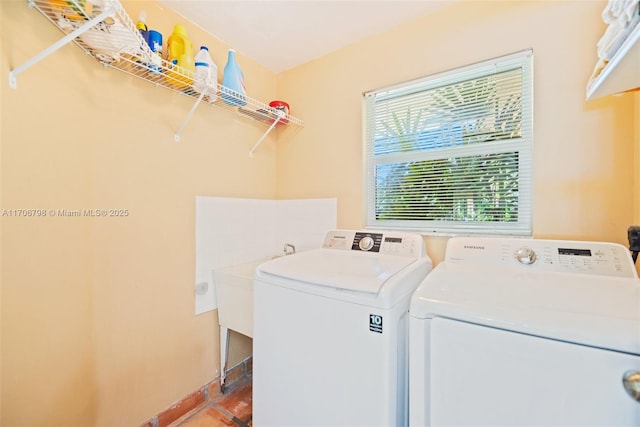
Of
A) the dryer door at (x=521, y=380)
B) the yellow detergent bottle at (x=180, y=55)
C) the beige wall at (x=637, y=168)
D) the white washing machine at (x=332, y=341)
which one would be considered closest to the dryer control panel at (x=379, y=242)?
the white washing machine at (x=332, y=341)

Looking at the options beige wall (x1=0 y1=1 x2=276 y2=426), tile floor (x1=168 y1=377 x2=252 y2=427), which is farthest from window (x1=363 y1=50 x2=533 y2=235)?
tile floor (x1=168 y1=377 x2=252 y2=427)

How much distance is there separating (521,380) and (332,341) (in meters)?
0.59

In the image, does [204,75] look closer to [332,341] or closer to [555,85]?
[332,341]

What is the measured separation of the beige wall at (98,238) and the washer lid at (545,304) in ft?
4.61

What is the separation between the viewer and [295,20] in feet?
5.52

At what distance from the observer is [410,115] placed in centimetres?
178

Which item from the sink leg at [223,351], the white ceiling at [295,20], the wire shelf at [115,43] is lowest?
the sink leg at [223,351]

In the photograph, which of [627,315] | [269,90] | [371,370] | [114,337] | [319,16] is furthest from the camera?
[269,90]

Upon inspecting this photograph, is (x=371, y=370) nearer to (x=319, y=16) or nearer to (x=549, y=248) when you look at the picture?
(x=549, y=248)

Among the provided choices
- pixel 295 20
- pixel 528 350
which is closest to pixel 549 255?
pixel 528 350

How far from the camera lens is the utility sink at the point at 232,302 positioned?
162cm

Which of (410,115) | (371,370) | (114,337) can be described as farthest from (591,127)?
(114,337)

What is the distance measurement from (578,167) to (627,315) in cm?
88

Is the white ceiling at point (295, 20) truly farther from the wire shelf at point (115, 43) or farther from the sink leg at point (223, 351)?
the sink leg at point (223, 351)
